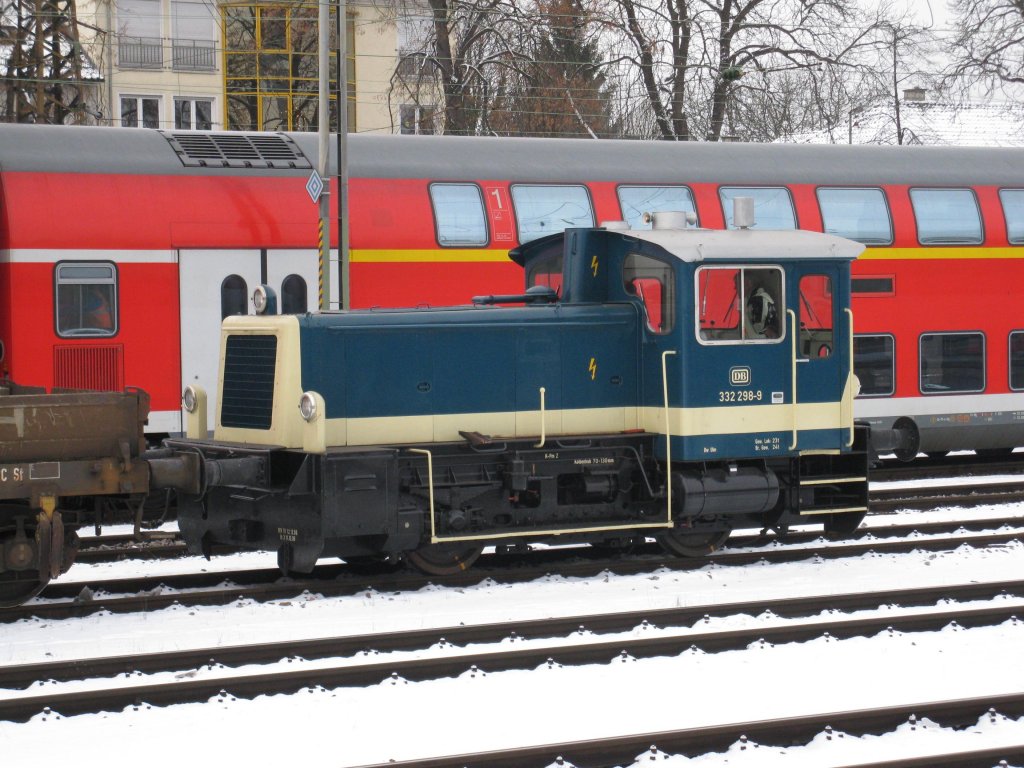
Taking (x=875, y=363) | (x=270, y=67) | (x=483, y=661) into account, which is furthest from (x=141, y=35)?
(x=483, y=661)

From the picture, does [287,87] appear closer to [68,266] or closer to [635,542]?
[68,266]

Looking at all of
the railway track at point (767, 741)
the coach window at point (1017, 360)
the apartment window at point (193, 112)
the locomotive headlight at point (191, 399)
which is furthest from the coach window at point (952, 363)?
the apartment window at point (193, 112)

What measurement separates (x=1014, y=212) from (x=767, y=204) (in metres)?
3.54

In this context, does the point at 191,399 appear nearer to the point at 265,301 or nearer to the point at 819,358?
the point at 265,301

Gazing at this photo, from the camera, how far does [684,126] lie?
30641 mm

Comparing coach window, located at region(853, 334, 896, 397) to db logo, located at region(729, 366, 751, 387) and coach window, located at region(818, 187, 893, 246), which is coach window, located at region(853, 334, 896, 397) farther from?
db logo, located at region(729, 366, 751, 387)

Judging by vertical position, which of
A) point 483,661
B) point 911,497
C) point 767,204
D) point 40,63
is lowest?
point 483,661

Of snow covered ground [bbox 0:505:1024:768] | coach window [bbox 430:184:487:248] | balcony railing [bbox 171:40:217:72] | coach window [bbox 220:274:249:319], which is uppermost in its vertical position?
balcony railing [bbox 171:40:217:72]

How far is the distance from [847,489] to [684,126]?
2054 cm

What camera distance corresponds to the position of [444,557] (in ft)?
33.9

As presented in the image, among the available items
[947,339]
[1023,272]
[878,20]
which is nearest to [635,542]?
[947,339]

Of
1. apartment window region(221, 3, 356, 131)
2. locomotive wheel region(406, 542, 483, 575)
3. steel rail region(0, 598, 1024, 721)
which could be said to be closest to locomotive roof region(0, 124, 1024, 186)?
locomotive wheel region(406, 542, 483, 575)

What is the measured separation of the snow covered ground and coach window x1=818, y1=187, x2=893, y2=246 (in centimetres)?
728

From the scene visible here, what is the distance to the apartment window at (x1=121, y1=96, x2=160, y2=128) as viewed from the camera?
41.4 metres
